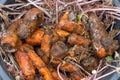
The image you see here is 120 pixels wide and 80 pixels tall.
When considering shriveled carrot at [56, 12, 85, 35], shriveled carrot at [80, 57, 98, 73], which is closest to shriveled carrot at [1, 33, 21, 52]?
shriveled carrot at [56, 12, 85, 35]

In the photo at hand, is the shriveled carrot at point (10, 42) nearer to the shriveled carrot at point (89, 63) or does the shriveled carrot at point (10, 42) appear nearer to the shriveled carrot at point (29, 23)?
the shriveled carrot at point (29, 23)

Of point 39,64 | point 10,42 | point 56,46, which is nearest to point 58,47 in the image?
point 56,46

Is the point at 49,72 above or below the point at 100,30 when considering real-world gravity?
below

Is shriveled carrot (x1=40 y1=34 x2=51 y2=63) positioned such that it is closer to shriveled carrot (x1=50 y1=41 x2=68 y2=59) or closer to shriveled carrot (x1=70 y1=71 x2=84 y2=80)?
shriveled carrot (x1=50 y1=41 x2=68 y2=59)

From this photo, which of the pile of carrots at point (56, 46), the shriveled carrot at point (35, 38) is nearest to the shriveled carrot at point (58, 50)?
the pile of carrots at point (56, 46)

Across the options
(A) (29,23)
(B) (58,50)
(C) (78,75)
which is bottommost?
(C) (78,75)

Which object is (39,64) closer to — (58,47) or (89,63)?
(58,47)

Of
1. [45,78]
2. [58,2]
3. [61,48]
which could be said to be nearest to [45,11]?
[58,2]

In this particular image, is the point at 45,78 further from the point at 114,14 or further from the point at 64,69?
the point at 114,14
